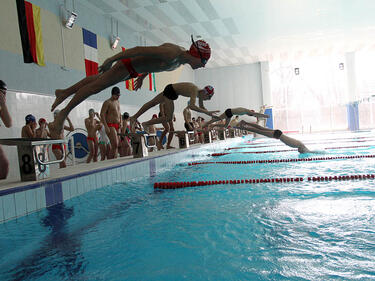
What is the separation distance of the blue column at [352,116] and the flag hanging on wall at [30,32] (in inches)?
689

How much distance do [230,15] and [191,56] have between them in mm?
9042

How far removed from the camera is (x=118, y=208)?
321cm

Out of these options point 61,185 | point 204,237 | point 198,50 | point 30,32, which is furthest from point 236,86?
point 204,237

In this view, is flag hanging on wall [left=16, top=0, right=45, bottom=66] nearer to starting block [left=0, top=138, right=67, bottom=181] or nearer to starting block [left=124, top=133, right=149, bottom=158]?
starting block [left=124, top=133, right=149, bottom=158]

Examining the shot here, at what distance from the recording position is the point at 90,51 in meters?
9.68

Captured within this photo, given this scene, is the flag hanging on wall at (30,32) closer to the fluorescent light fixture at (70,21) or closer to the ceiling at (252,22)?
the fluorescent light fixture at (70,21)

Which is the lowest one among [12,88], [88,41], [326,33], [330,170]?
[330,170]

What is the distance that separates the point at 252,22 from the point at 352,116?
10.8 meters

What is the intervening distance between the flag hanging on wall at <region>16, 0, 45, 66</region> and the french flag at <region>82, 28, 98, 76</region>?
6.18ft

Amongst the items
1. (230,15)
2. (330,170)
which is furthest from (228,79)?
(330,170)

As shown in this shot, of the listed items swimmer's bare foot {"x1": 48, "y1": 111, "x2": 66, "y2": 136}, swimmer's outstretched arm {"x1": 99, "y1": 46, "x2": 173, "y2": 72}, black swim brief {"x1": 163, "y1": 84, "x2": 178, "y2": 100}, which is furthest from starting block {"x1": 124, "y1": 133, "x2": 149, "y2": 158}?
swimmer's outstretched arm {"x1": 99, "y1": 46, "x2": 173, "y2": 72}

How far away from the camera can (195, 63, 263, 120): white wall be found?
67.7 ft

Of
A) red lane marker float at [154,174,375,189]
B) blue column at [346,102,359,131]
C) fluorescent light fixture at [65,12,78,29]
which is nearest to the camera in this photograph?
red lane marker float at [154,174,375,189]

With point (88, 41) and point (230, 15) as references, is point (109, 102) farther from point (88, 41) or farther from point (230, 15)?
point (230, 15)
